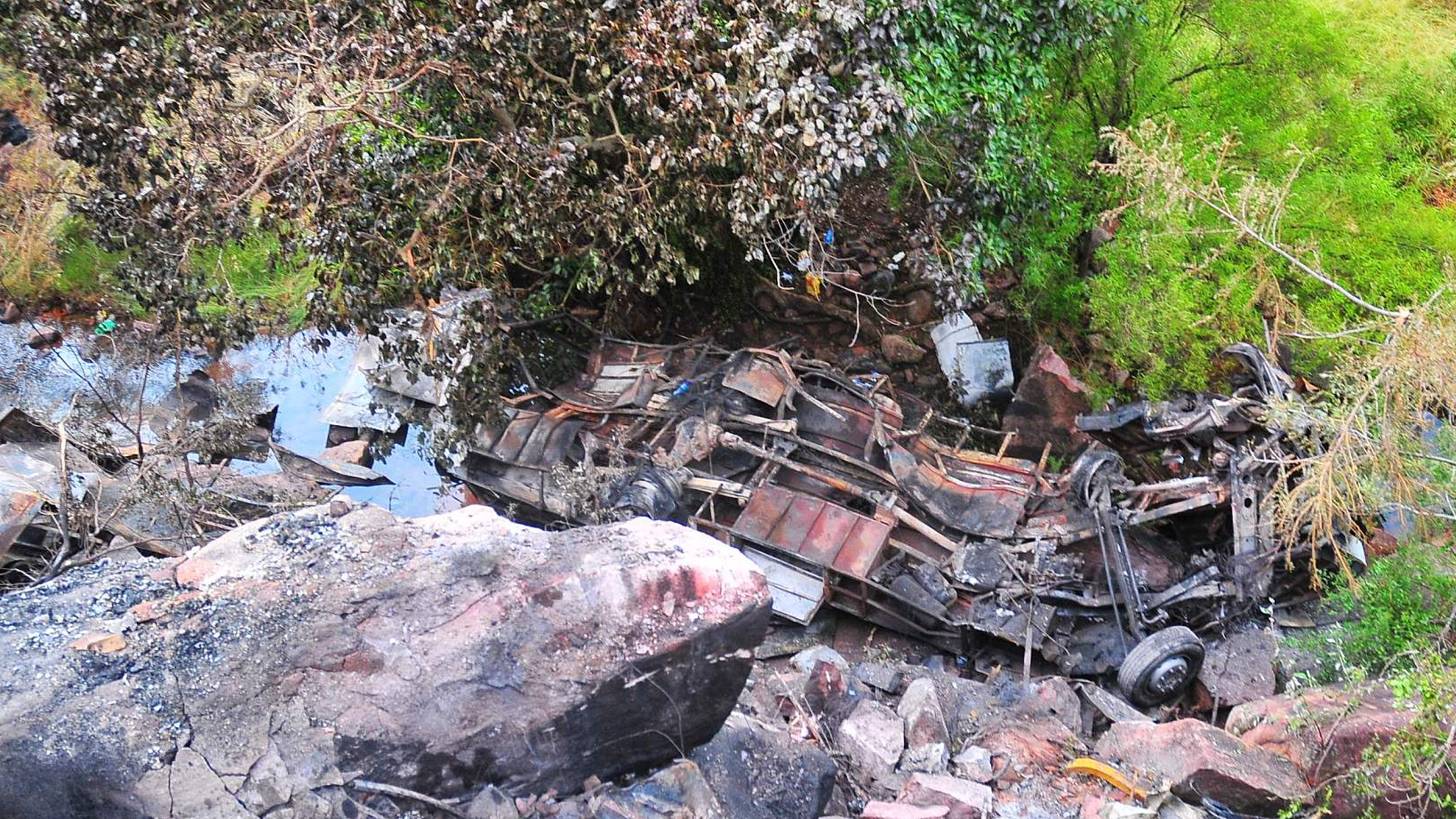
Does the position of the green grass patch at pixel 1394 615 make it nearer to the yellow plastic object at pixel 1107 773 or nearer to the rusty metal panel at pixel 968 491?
the yellow plastic object at pixel 1107 773

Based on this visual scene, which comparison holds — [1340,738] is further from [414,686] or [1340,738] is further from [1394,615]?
[414,686]

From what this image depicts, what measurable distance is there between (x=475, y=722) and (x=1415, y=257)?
29.7 feet

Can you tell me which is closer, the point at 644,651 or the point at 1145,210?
the point at 644,651

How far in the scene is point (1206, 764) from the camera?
4926 millimetres

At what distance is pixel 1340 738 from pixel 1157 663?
150cm

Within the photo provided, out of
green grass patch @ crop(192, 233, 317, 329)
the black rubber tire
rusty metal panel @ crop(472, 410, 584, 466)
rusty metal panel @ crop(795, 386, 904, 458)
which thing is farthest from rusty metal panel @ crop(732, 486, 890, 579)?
green grass patch @ crop(192, 233, 317, 329)

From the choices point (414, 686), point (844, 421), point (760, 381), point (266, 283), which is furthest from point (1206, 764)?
point (266, 283)

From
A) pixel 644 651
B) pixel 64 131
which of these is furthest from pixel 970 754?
pixel 64 131

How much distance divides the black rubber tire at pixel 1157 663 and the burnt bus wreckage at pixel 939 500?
17mm

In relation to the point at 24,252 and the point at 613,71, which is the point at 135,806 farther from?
the point at 24,252

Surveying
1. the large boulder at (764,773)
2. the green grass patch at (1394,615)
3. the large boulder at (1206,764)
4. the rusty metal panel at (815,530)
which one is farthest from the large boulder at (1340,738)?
the rusty metal panel at (815,530)

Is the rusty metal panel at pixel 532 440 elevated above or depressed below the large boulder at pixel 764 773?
below

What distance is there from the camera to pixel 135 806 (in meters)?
3.21

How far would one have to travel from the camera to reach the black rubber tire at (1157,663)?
661cm
